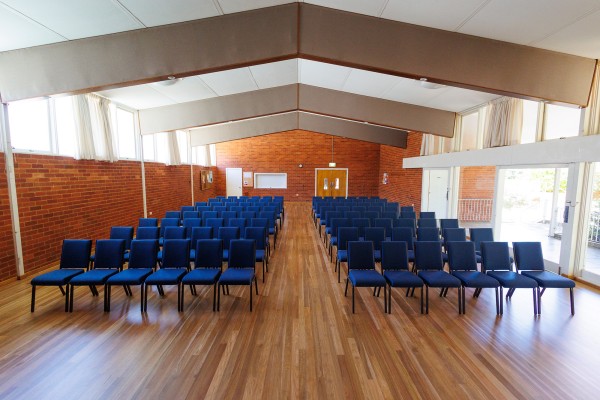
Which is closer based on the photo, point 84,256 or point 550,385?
point 550,385

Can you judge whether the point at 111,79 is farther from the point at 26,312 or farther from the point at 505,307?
the point at 505,307

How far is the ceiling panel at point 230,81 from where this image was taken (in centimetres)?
636

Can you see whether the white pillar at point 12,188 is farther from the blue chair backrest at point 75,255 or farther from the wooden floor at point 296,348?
the blue chair backrest at point 75,255

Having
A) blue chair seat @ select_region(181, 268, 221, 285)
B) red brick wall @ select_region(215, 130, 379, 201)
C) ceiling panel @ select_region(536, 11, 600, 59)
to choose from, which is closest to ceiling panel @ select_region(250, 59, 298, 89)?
ceiling panel @ select_region(536, 11, 600, 59)

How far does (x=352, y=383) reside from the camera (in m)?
2.48

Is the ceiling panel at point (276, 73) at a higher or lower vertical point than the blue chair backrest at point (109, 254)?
higher

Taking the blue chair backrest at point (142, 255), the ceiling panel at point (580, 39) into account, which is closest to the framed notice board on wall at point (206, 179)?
the blue chair backrest at point (142, 255)

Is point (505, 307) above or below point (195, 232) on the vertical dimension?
below

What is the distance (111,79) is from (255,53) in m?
2.21

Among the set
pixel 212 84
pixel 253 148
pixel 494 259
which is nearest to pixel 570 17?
pixel 494 259

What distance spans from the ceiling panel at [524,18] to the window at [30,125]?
6.94 meters

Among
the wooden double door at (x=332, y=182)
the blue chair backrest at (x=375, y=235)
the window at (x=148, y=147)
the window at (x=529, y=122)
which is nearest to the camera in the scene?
the blue chair backrest at (x=375, y=235)

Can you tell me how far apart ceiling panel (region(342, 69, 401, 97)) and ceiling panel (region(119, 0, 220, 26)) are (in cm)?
339

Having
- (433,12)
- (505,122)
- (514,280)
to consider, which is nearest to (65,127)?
(433,12)
